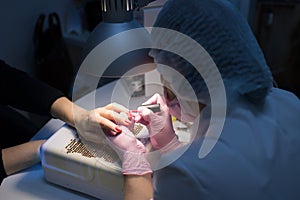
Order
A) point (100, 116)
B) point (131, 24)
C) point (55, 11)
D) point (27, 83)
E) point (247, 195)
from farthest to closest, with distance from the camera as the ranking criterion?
point (55, 11), point (27, 83), point (100, 116), point (131, 24), point (247, 195)

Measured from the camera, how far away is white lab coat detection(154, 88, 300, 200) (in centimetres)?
66

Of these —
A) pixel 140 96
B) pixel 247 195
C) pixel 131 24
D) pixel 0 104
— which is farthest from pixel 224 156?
pixel 0 104

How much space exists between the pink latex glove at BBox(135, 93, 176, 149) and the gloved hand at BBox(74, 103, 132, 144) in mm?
56

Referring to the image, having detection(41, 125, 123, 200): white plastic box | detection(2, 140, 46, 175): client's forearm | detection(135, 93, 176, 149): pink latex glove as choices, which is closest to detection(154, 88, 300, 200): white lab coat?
detection(41, 125, 123, 200): white plastic box

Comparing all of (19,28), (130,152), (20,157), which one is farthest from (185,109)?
(19,28)

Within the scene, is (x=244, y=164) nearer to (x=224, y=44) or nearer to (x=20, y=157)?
(x=224, y=44)

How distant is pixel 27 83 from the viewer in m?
1.21

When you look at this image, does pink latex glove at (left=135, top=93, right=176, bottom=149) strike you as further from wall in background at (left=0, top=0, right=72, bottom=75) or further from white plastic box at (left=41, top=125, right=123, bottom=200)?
wall in background at (left=0, top=0, right=72, bottom=75)

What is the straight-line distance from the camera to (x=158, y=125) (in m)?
1.03

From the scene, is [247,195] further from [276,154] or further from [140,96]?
[140,96]

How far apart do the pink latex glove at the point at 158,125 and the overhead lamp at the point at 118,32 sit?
27 centimetres

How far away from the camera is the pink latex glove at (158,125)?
1.02 metres

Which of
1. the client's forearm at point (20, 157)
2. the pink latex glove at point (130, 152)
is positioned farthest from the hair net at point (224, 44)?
the client's forearm at point (20, 157)

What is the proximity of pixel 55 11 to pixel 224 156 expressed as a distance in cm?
223
